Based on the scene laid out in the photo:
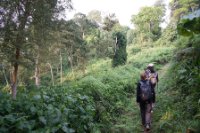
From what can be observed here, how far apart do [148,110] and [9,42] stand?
13.1m

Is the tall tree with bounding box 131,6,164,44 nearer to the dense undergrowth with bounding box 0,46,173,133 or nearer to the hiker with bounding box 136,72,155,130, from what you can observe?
the dense undergrowth with bounding box 0,46,173,133

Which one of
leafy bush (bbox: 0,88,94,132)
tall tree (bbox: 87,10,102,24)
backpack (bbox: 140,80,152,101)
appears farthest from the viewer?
tall tree (bbox: 87,10,102,24)

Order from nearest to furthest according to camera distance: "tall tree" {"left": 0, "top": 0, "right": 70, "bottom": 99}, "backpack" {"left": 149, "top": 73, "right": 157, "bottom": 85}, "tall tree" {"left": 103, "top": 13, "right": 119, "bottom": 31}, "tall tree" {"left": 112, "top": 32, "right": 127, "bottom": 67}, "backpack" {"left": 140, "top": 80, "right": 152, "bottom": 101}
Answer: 1. "backpack" {"left": 140, "top": 80, "right": 152, "bottom": 101}
2. "backpack" {"left": 149, "top": 73, "right": 157, "bottom": 85}
3. "tall tree" {"left": 0, "top": 0, "right": 70, "bottom": 99}
4. "tall tree" {"left": 112, "top": 32, "right": 127, "bottom": 67}
5. "tall tree" {"left": 103, "top": 13, "right": 119, "bottom": 31}

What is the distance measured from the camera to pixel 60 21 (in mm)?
19938

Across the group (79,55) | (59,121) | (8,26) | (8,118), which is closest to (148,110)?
(59,121)

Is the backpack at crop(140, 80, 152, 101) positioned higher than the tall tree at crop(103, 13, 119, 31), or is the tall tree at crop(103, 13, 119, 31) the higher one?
the tall tree at crop(103, 13, 119, 31)

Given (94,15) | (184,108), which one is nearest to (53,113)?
(184,108)

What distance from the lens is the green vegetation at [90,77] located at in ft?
12.8

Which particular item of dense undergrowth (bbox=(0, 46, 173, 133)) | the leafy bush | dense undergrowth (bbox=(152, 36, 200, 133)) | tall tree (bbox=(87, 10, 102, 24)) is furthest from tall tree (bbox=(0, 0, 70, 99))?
tall tree (bbox=(87, 10, 102, 24))

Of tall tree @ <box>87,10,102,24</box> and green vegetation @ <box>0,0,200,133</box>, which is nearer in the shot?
green vegetation @ <box>0,0,200,133</box>

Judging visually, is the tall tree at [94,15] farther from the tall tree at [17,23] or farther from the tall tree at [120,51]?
the tall tree at [17,23]

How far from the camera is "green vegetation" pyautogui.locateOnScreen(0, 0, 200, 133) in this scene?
12.8ft

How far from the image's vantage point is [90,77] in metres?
11.9

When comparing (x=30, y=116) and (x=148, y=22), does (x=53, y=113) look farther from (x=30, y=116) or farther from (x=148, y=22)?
(x=148, y=22)
